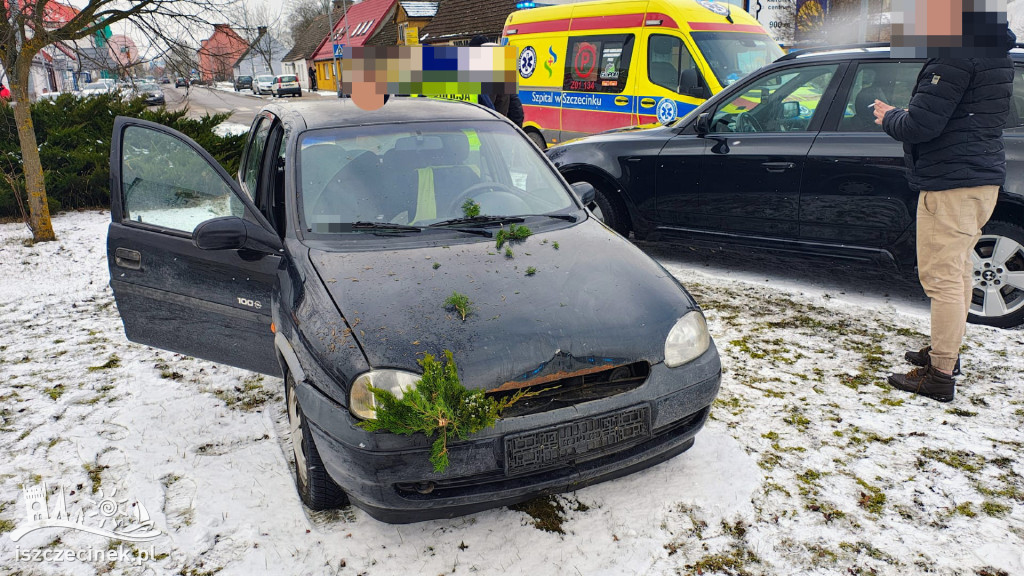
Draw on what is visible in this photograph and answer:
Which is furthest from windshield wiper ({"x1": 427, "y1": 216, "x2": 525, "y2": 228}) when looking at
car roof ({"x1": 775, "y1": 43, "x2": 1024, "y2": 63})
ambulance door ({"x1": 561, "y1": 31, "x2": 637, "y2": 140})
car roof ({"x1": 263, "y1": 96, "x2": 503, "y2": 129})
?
ambulance door ({"x1": 561, "y1": 31, "x2": 637, "y2": 140})

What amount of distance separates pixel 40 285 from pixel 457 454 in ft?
17.1

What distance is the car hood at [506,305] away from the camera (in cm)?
238

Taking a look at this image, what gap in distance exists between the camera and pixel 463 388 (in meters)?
2.22

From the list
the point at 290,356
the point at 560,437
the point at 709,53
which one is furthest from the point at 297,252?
the point at 709,53

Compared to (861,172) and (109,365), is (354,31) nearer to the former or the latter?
(109,365)

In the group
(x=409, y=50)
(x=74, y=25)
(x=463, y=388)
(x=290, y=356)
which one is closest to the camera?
(x=463, y=388)

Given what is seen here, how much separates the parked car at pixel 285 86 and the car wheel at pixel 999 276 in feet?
158

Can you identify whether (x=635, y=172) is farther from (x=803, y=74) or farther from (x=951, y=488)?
(x=951, y=488)

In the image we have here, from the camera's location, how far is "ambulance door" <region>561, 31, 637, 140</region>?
28.1ft

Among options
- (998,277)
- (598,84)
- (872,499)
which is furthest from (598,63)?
(872,499)

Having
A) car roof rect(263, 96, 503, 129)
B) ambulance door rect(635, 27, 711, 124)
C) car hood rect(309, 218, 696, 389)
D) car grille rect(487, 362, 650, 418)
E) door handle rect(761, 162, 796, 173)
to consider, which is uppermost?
ambulance door rect(635, 27, 711, 124)

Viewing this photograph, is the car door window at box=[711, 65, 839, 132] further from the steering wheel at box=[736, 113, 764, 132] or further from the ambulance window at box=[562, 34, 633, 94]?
the ambulance window at box=[562, 34, 633, 94]

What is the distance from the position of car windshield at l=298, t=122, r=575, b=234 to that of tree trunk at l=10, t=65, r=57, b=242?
513cm

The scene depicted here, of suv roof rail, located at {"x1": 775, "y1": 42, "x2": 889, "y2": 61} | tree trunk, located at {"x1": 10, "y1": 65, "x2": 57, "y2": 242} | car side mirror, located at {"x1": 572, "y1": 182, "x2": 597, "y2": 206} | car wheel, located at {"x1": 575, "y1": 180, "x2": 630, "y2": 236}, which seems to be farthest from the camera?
tree trunk, located at {"x1": 10, "y1": 65, "x2": 57, "y2": 242}
